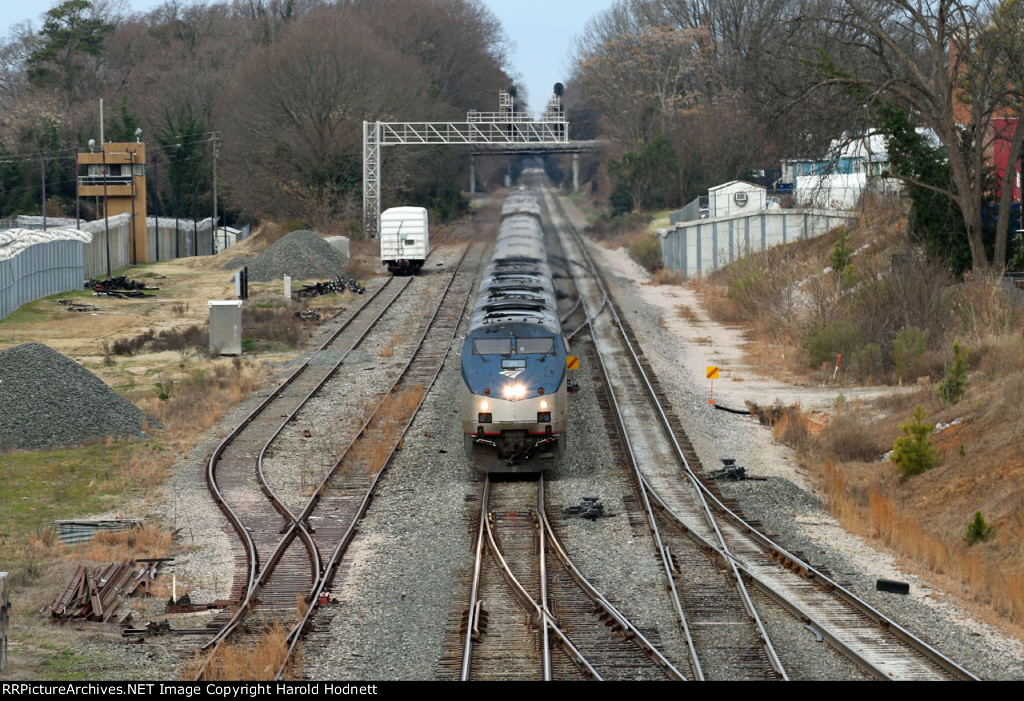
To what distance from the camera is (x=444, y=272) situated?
175 ft

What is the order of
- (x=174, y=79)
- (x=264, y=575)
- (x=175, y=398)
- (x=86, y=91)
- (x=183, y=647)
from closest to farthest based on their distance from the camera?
(x=183, y=647) → (x=264, y=575) → (x=175, y=398) → (x=174, y=79) → (x=86, y=91)

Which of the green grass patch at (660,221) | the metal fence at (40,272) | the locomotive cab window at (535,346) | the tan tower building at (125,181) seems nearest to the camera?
the locomotive cab window at (535,346)

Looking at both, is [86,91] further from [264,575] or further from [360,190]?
[264,575]

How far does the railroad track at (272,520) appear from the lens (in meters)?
13.4

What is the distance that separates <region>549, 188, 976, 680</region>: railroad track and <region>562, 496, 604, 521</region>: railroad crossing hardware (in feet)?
2.61

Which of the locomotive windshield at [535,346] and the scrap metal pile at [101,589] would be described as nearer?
the scrap metal pile at [101,589]

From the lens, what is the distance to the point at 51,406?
926 inches

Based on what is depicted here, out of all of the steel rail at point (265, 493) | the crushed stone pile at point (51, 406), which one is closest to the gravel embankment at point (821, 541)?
the steel rail at point (265, 493)

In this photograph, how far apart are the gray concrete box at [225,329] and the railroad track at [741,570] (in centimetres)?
1318

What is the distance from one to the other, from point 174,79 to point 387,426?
84.2 m

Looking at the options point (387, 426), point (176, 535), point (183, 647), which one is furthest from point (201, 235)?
point (183, 647)

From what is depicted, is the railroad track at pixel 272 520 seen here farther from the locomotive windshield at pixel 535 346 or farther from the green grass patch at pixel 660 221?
the green grass patch at pixel 660 221

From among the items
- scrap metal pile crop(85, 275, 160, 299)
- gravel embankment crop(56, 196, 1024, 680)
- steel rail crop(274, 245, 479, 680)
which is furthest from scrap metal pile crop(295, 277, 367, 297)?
gravel embankment crop(56, 196, 1024, 680)

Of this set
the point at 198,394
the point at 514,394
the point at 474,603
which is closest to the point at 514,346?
the point at 514,394
